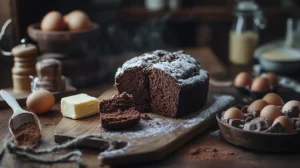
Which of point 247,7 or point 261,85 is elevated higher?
point 247,7

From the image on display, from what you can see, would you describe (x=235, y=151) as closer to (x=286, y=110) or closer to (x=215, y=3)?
(x=286, y=110)

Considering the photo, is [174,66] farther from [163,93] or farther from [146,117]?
[146,117]

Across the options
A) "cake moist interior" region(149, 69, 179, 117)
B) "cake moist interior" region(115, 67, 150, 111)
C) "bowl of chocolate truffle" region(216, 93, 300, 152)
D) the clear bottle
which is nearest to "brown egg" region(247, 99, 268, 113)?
"bowl of chocolate truffle" region(216, 93, 300, 152)

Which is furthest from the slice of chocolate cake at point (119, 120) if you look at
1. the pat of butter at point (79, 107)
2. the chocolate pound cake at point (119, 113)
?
the pat of butter at point (79, 107)

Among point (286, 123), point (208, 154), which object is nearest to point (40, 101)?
point (208, 154)

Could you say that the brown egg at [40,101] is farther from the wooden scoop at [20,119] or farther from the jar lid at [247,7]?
the jar lid at [247,7]
